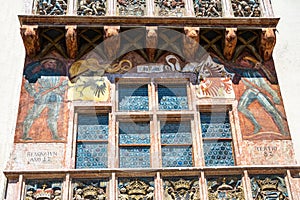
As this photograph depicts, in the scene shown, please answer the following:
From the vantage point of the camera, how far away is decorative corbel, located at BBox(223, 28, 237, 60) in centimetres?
967

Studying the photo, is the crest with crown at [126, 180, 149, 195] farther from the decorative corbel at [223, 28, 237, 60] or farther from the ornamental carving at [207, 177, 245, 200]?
the decorative corbel at [223, 28, 237, 60]

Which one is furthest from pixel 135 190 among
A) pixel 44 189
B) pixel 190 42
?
pixel 190 42

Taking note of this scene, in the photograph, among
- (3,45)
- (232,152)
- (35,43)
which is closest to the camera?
(232,152)

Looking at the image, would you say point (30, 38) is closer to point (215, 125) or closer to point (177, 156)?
point (177, 156)

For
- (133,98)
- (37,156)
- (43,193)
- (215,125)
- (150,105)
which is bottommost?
(43,193)

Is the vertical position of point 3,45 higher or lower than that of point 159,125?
higher

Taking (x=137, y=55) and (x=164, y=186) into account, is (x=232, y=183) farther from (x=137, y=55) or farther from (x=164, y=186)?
(x=137, y=55)

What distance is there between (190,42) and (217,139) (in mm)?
1823

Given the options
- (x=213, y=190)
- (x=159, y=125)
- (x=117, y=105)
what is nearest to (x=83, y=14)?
(x=117, y=105)

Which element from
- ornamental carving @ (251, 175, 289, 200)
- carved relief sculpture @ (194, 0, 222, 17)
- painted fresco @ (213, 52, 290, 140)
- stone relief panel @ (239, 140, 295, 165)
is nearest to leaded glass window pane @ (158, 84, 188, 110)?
painted fresco @ (213, 52, 290, 140)

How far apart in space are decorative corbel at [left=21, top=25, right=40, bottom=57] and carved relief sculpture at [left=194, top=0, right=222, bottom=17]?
2903 millimetres

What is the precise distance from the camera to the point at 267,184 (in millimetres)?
8406

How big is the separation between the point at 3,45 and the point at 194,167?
15.4ft

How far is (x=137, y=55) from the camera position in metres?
9.93
